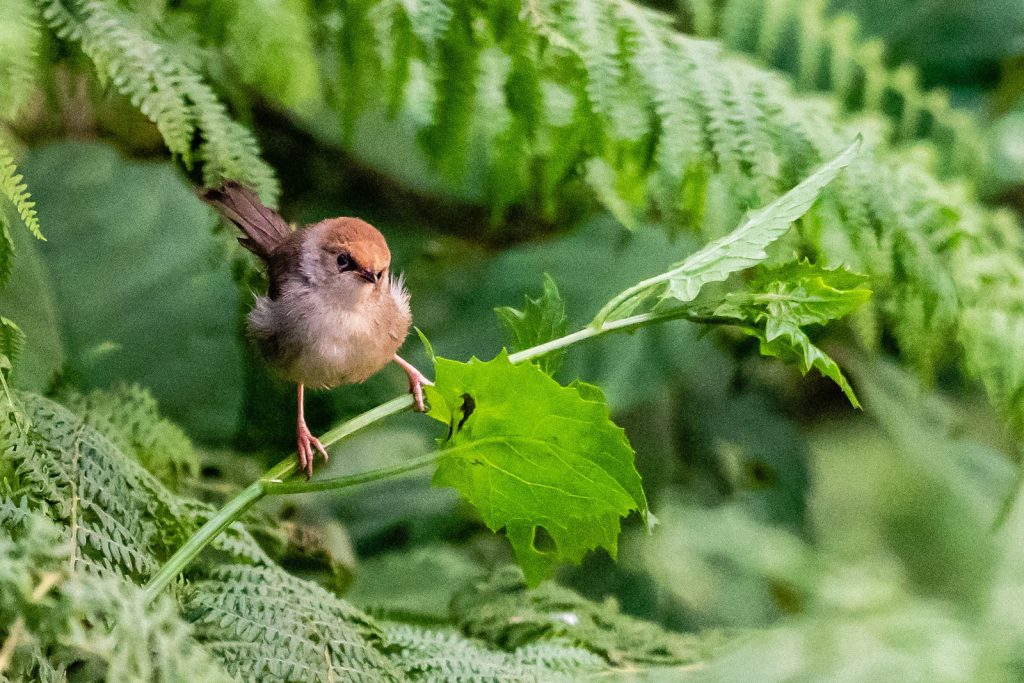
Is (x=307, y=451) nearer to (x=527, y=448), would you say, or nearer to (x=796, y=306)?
(x=527, y=448)

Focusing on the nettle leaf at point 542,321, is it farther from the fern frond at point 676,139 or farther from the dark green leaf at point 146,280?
the dark green leaf at point 146,280

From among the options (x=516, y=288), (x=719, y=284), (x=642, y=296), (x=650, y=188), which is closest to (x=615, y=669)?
(x=642, y=296)

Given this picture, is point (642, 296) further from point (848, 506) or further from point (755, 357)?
point (848, 506)

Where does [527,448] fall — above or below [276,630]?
above

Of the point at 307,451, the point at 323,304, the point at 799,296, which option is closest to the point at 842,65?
the point at 799,296

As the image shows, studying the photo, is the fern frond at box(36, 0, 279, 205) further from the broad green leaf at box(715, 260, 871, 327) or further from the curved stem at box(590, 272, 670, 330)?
the broad green leaf at box(715, 260, 871, 327)

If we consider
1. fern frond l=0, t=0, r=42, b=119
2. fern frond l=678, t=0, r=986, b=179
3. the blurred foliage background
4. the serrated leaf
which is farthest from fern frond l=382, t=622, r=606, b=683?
fern frond l=678, t=0, r=986, b=179

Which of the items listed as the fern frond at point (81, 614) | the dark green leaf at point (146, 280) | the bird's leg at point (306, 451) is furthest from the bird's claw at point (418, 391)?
the dark green leaf at point (146, 280)
